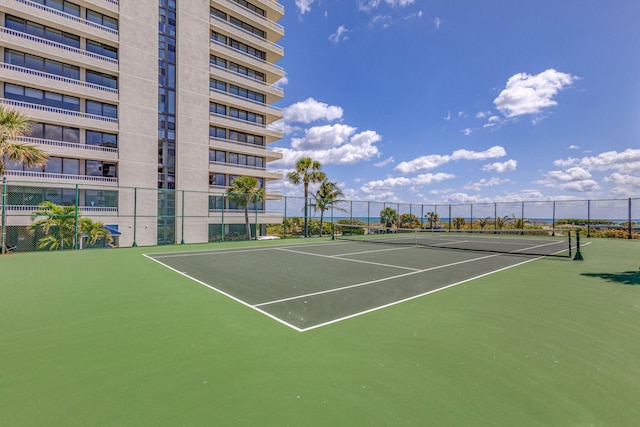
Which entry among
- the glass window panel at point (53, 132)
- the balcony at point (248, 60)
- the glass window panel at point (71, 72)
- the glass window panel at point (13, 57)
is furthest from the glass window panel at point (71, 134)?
the balcony at point (248, 60)

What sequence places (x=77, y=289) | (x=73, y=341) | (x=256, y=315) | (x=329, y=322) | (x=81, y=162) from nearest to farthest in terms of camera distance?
(x=73, y=341), (x=329, y=322), (x=256, y=315), (x=77, y=289), (x=81, y=162)

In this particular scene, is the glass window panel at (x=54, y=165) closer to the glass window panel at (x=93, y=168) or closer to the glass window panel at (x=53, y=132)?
the glass window panel at (x=53, y=132)

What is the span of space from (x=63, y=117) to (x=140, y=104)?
227 inches

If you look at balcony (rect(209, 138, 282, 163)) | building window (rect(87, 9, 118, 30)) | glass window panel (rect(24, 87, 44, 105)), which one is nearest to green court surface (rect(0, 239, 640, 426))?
glass window panel (rect(24, 87, 44, 105))

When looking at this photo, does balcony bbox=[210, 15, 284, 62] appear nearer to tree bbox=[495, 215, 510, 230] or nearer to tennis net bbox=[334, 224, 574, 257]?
tennis net bbox=[334, 224, 574, 257]

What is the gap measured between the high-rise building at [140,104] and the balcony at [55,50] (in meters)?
0.07

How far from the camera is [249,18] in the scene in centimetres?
3497

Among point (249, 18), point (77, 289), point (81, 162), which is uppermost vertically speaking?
point (249, 18)

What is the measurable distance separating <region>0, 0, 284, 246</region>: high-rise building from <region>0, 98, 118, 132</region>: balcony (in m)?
0.07

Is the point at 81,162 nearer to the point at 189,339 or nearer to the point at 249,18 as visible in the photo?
the point at 249,18

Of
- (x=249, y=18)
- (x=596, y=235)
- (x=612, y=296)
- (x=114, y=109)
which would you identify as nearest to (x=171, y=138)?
(x=114, y=109)

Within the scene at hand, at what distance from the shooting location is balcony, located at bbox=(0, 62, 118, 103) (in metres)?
21.7

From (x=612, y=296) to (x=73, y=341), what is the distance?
369 inches

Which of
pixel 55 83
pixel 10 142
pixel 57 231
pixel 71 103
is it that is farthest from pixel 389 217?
pixel 55 83
